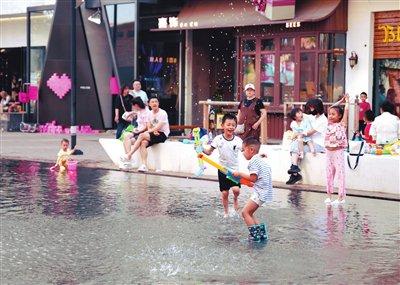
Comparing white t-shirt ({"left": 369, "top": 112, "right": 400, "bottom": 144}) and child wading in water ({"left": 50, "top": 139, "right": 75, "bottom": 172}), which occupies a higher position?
white t-shirt ({"left": 369, "top": 112, "right": 400, "bottom": 144})

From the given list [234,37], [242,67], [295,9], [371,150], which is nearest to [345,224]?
[371,150]

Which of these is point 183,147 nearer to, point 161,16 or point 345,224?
point 345,224

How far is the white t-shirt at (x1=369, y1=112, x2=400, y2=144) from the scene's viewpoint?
16781mm

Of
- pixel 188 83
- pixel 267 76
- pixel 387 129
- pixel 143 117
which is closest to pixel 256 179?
pixel 387 129

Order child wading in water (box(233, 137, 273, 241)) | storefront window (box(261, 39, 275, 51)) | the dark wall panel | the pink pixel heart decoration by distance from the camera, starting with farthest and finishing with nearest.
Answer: the pink pixel heart decoration, the dark wall panel, storefront window (box(261, 39, 275, 51)), child wading in water (box(233, 137, 273, 241))

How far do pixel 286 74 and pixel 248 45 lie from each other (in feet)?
5.95

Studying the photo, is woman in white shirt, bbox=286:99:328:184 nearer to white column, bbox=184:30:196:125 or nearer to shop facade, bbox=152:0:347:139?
shop facade, bbox=152:0:347:139

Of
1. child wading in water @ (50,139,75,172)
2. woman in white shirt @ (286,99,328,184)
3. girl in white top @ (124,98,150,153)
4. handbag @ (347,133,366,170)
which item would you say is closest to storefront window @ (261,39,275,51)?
girl in white top @ (124,98,150,153)

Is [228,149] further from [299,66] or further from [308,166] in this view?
[299,66]

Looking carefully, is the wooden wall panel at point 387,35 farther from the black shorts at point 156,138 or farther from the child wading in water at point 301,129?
the child wading in water at point 301,129

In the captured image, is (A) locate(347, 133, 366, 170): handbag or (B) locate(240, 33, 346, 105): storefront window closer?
(A) locate(347, 133, 366, 170): handbag

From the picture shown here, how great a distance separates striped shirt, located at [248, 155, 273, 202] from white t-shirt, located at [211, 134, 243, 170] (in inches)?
76.3

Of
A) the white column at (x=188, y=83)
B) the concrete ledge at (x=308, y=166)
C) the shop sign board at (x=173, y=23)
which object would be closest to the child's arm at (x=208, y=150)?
the concrete ledge at (x=308, y=166)

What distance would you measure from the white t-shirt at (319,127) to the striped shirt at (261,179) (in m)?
5.66
